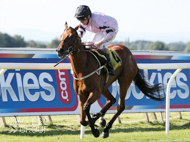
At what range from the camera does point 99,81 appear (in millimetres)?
4320

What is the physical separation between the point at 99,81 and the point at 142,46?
73.3 meters

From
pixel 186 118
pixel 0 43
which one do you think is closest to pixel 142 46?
pixel 0 43

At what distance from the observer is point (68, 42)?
3869 mm

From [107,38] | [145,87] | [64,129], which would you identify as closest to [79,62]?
[107,38]

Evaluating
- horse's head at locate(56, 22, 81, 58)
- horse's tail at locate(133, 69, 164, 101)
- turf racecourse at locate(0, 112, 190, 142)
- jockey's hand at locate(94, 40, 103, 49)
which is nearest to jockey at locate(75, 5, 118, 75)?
jockey's hand at locate(94, 40, 103, 49)

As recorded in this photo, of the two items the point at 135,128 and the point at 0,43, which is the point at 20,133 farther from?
the point at 0,43

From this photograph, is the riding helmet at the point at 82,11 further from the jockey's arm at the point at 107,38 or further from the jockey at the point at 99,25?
the jockey's arm at the point at 107,38

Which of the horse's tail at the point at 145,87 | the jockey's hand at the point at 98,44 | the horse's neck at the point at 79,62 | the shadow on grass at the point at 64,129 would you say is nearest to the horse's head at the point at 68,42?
the horse's neck at the point at 79,62

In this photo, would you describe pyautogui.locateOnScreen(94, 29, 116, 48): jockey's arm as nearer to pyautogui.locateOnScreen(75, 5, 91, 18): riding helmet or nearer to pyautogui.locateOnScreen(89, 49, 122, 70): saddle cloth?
pyautogui.locateOnScreen(89, 49, 122, 70): saddle cloth

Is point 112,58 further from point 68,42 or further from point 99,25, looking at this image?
point 68,42

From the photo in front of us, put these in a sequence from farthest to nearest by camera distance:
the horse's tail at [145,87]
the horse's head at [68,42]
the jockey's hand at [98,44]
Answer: the horse's tail at [145,87], the jockey's hand at [98,44], the horse's head at [68,42]

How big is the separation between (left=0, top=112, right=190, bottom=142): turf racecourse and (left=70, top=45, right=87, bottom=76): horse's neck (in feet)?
3.52

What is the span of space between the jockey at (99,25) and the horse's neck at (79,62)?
336 millimetres

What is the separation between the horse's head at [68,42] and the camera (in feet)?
12.3
